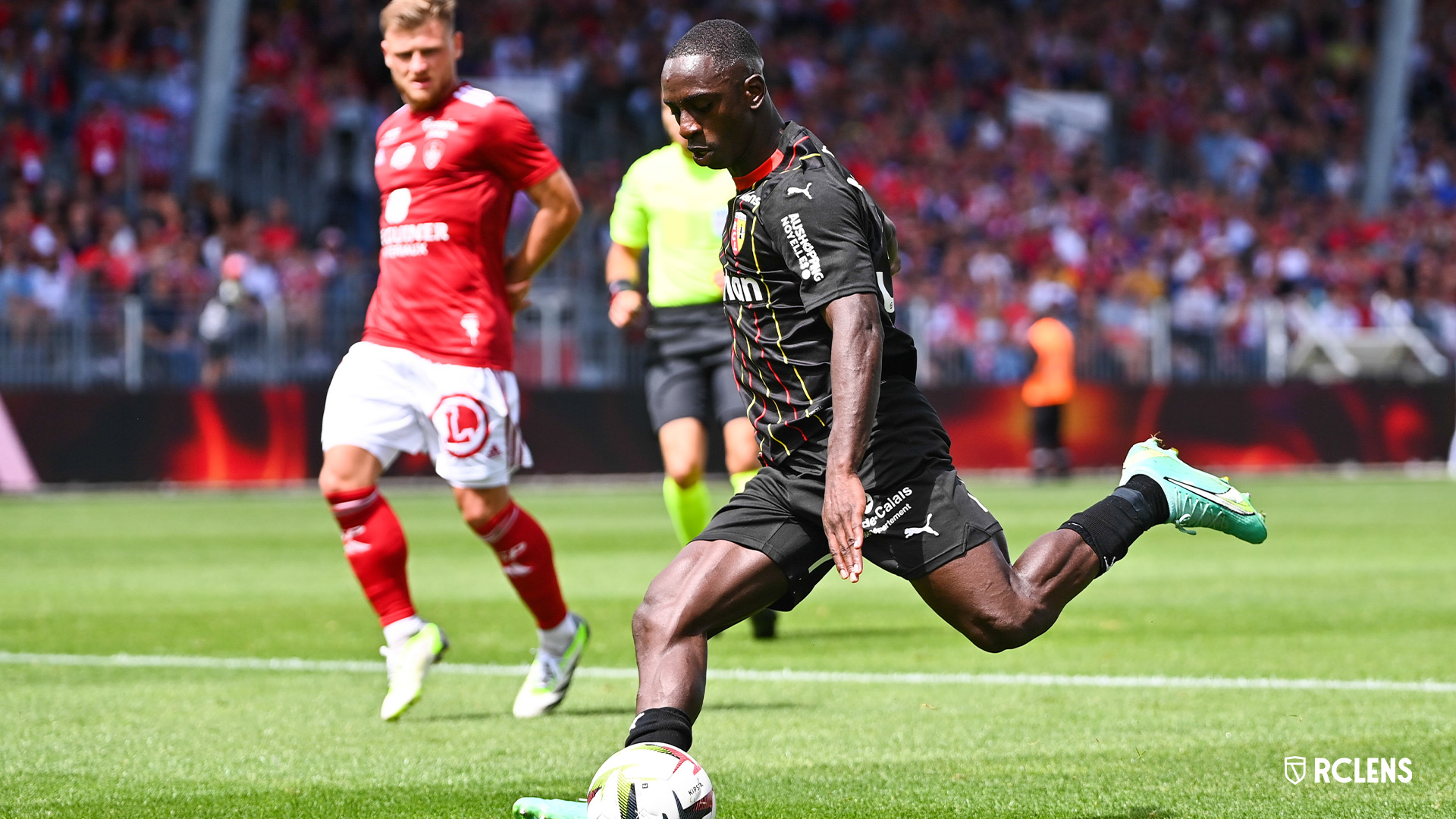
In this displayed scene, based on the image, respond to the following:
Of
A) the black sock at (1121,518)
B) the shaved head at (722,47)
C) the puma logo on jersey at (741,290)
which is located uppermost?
the shaved head at (722,47)

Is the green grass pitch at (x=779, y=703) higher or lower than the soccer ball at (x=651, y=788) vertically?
lower

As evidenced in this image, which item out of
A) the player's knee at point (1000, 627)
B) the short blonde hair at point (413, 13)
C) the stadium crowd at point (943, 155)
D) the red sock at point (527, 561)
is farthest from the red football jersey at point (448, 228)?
the stadium crowd at point (943, 155)

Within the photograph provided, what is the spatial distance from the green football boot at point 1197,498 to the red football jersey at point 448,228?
2.54m

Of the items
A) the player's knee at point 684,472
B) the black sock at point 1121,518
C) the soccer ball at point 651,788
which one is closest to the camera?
the soccer ball at point 651,788

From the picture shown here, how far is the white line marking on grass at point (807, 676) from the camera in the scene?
689cm

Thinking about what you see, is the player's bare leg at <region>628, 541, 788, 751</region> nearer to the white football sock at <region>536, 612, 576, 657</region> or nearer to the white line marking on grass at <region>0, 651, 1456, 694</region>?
the white football sock at <region>536, 612, 576, 657</region>

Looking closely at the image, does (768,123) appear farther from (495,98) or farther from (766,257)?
(495,98)

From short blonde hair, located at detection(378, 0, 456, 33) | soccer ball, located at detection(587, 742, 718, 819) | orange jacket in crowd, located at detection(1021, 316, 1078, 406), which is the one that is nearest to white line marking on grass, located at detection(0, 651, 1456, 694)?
short blonde hair, located at detection(378, 0, 456, 33)

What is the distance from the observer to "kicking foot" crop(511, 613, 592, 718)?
6496mm

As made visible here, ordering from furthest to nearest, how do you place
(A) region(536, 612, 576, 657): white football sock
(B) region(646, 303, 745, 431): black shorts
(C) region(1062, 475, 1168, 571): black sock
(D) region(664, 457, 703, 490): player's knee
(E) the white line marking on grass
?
(B) region(646, 303, 745, 431): black shorts, (D) region(664, 457, 703, 490): player's knee, (E) the white line marking on grass, (A) region(536, 612, 576, 657): white football sock, (C) region(1062, 475, 1168, 571): black sock

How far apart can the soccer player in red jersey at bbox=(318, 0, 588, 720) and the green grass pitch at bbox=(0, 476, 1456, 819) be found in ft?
1.65

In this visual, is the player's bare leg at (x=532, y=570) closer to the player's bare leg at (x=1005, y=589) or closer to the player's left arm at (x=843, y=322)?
the player's bare leg at (x=1005, y=589)

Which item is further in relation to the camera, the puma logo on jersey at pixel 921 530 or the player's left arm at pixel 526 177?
→ the player's left arm at pixel 526 177

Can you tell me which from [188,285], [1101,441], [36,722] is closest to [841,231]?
[36,722]
